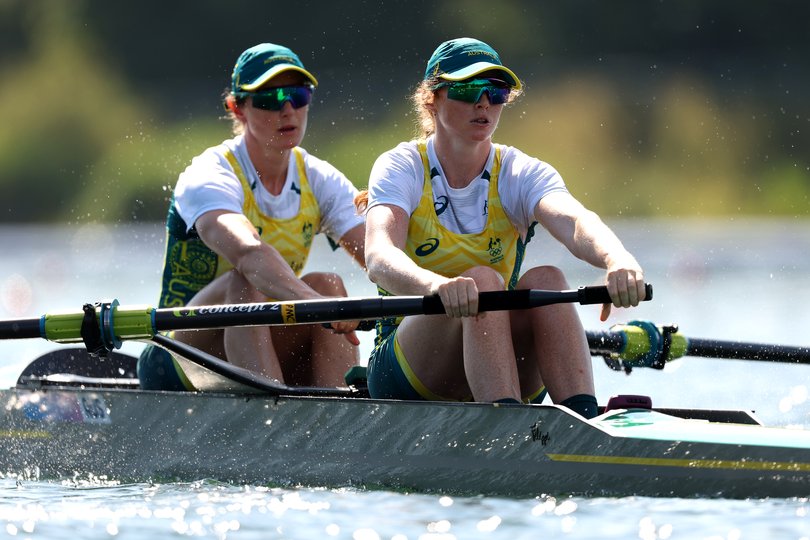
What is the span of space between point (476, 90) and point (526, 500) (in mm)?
1504

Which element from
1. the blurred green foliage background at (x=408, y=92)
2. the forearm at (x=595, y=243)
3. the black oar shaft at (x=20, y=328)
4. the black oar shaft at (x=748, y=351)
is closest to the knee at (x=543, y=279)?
the forearm at (x=595, y=243)

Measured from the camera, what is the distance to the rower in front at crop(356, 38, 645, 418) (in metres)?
4.90

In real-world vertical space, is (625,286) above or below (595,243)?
below

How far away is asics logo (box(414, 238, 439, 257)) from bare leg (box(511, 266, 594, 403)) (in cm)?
38

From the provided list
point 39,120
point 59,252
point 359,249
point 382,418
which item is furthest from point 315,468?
point 39,120

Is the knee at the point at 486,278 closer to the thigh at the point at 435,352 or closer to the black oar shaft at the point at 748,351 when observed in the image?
the thigh at the point at 435,352

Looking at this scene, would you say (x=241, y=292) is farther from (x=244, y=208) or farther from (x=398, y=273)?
(x=398, y=273)

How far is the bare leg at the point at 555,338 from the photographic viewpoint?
493 centimetres

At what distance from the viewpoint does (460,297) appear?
466cm

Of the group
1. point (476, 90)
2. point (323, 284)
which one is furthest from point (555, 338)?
point (323, 284)

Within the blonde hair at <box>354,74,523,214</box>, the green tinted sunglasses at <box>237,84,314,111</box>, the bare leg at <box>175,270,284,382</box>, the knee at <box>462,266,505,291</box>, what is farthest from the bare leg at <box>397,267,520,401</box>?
the green tinted sunglasses at <box>237,84,314,111</box>

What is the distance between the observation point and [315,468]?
5.29m

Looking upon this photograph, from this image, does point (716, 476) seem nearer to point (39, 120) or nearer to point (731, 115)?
point (731, 115)

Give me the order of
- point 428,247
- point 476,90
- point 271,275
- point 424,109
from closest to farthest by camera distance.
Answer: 1. point 476,90
2. point 428,247
3. point 424,109
4. point 271,275
